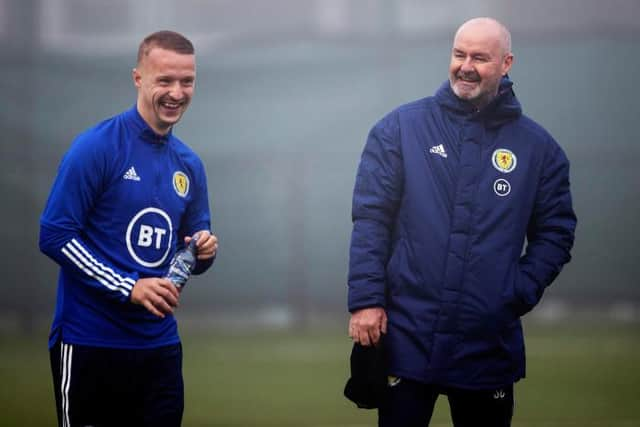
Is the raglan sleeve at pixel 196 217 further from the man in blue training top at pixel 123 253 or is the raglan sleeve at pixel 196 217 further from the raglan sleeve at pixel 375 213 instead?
the raglan sleeve at pixel 375 213

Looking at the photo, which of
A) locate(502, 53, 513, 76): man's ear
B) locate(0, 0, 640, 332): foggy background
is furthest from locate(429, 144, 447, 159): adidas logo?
locate(0, 0, 640, 332): foggy background

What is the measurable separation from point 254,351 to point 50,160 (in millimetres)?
3091

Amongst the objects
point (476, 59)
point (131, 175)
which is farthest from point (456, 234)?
point (131, 175)

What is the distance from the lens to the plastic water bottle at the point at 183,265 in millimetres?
3588

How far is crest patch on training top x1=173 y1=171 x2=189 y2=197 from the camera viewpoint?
12.3ft

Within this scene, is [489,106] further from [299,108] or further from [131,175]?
[299,108]

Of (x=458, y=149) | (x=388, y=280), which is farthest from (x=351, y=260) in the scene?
(x=458, y=149)

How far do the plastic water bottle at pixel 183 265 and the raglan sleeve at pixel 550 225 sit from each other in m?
1.00

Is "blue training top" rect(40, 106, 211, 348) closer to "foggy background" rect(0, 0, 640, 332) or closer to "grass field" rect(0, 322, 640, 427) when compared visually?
"grass field" rect(0, 322, 640, 427)

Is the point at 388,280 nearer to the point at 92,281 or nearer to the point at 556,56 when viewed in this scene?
the point at 92,281

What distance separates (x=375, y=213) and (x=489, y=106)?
50cm

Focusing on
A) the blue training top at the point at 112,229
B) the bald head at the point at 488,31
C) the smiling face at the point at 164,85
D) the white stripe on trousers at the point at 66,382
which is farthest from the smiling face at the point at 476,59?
the white stripe on trousers at the point at 66,382

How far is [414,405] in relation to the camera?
3.60 meters

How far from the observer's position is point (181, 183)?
12.4ft
